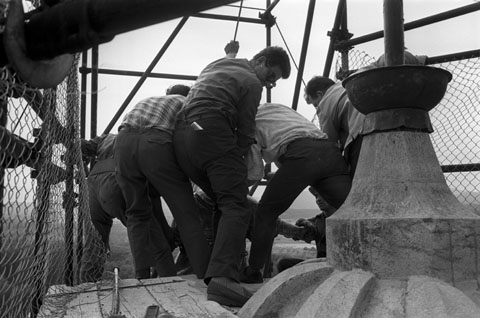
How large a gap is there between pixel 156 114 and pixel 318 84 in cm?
137

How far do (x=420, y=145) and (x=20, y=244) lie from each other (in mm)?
1674

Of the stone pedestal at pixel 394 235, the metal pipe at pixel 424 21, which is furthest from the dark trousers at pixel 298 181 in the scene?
the metal pipe at pixel 424 21

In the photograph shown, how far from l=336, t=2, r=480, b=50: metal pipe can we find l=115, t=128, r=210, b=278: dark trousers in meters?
2.05

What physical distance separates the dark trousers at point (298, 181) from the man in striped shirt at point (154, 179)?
0.51m

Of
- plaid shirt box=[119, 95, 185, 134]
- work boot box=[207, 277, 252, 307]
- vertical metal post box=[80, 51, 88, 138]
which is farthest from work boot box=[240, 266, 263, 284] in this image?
vertical metal post box=[80, 51, 88, 138]

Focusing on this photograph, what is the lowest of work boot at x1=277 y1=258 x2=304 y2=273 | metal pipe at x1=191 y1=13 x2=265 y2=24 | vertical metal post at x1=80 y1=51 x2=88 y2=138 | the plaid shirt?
work boot at x1=277 y1=258 x2=304 y2=273

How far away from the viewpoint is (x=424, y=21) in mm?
3893

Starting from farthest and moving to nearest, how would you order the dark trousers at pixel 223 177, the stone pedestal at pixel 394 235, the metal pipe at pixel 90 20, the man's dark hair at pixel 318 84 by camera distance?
the man's dark hair at pixel 318 84 < the dark trousers at pixel 223 177 < the stone pedestal at pixel 394 235 < the metal pipe at pixel 90 20

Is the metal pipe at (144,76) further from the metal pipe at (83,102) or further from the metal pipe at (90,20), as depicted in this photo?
the metal pipe at (90,20)

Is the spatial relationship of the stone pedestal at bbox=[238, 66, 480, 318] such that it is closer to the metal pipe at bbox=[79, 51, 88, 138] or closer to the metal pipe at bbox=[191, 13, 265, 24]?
the metal pipe at bbox=[79, 51, 88, 138]

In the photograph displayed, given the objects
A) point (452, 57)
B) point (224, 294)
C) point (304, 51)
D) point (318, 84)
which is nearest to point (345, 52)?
point (304, 51)

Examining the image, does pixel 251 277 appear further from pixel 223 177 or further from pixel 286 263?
pixel 286 263

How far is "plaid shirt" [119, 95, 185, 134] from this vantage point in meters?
3.22

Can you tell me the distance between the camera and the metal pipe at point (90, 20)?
2.81 feet
